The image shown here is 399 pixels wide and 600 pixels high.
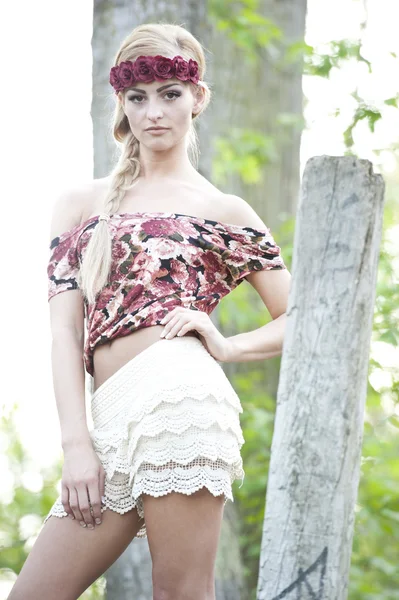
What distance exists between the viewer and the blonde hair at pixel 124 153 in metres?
2.53

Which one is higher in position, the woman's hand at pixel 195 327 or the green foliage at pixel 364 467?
the woman's hand at pixel 195 327

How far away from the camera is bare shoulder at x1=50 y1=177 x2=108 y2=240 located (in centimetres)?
271

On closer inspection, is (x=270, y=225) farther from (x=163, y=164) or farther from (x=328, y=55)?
(x=163, y=164)

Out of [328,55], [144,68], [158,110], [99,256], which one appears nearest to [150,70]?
[144,68]

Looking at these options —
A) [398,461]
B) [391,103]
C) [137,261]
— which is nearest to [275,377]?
[398,461]

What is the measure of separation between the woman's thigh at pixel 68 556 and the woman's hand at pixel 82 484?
0.11ft

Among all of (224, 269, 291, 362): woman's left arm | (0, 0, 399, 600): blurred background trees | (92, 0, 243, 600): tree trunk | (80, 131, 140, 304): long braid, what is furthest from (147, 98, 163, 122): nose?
(0, 0, 399, 600): blurred background trees

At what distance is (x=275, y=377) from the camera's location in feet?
22.9

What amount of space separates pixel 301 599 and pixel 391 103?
15.5ft

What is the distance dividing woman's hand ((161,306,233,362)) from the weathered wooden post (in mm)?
434

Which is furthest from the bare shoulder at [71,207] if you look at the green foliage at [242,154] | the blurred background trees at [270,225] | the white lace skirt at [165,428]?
the green foliage at [242,154]

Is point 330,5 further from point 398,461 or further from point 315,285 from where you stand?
point 315,285

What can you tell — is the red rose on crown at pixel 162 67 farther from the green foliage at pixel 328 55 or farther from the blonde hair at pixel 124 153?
the green foliage at pixel 328 55

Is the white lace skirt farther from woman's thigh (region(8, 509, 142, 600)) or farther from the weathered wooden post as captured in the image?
the weathered wooden post
